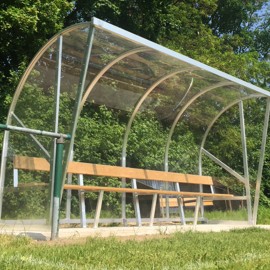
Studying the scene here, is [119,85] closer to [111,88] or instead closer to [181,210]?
[111,88]

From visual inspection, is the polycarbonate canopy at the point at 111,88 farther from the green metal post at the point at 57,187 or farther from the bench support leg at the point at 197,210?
the bench support leg at the point at 197,210

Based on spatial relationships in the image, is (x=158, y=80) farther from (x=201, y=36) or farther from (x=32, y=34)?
(x=201, y=36)

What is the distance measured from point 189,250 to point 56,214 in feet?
5.86

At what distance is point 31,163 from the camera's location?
7.46m

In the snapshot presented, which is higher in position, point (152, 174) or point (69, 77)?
point (69, 77)

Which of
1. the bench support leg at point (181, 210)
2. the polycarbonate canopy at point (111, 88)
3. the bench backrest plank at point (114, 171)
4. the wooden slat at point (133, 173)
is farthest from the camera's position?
the bench support leg at point (181, 210)

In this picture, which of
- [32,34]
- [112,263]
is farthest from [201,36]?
[112,263]

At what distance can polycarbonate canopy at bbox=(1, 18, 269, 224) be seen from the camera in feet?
23.8

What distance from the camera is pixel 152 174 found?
10.5 meters

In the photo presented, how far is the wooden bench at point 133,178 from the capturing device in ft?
25.1

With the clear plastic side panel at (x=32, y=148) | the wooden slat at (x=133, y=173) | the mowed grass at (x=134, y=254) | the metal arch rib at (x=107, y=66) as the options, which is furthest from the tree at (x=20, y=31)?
the mowed grass at (x=134, y=254)

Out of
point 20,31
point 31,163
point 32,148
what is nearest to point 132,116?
point 32,148

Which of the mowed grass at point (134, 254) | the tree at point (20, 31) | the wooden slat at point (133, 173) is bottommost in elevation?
the mowed grass at point (134, 254)

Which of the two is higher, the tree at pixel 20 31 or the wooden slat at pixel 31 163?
the tree at pixel 20 31
